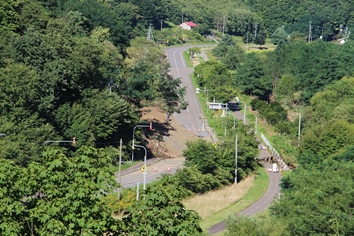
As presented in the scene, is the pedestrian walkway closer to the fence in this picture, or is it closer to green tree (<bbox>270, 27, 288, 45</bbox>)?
the fence

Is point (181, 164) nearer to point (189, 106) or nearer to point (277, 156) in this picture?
point (277, 156)

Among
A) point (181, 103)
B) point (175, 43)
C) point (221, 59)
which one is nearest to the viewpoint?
point (181, 103)

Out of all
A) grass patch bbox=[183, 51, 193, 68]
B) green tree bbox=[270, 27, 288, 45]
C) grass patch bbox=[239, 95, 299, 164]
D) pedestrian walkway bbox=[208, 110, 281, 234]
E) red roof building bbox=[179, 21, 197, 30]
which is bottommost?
grass patch bbox=[239, 95, 299, 164]

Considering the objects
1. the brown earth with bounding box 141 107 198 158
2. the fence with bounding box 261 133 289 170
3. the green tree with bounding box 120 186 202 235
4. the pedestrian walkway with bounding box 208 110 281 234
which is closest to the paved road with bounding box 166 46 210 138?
the brown earth with bounding box 141 107 198 158

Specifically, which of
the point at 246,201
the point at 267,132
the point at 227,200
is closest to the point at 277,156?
the point at 267,132

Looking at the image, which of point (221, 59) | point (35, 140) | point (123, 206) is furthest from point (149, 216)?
point (221, 59)

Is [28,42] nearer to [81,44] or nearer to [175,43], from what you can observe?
[81,44]
